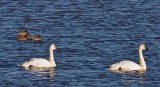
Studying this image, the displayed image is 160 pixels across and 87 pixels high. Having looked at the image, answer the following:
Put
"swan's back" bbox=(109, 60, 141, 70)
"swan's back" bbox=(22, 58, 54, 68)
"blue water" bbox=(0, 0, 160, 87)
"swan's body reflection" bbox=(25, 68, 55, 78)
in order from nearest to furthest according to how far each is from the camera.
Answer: "blue water" bbox=(0, 0, 160, 87) < "swan's body reflection" bbox=(25, 68, 55, 78) < "swan's back" bbox=(109, 60, 141, 70) < "swan's back" bbox=(22, 58, 54, 68)

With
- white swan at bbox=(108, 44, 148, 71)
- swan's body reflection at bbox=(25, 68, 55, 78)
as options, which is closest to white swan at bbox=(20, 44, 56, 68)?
swan's body reflection at bbox=(25, 68, 55, 78)

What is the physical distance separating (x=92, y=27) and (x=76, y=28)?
3.41 ft

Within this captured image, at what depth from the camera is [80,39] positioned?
42.7m

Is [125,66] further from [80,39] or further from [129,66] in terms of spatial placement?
[80,39]

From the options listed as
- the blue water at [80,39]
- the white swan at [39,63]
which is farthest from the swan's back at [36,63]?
the blue water at [80,39]

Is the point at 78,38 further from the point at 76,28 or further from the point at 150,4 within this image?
the point at 150,4

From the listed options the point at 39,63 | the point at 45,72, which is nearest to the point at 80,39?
the point at 39,63

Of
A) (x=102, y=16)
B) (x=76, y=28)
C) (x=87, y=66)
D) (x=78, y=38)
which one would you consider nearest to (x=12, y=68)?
(x=87, y=66)

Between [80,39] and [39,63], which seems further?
[80,39]

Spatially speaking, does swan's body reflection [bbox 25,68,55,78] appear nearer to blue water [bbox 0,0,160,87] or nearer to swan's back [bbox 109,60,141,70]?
blue water [bbox 0,0,160,87]

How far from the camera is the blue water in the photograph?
33.9 m

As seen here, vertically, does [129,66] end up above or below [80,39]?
below

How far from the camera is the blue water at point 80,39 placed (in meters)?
33.9

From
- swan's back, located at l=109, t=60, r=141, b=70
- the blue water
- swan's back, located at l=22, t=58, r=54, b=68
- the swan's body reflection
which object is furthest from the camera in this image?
swan's back, located at l=22, t=58, r=54, b=68
